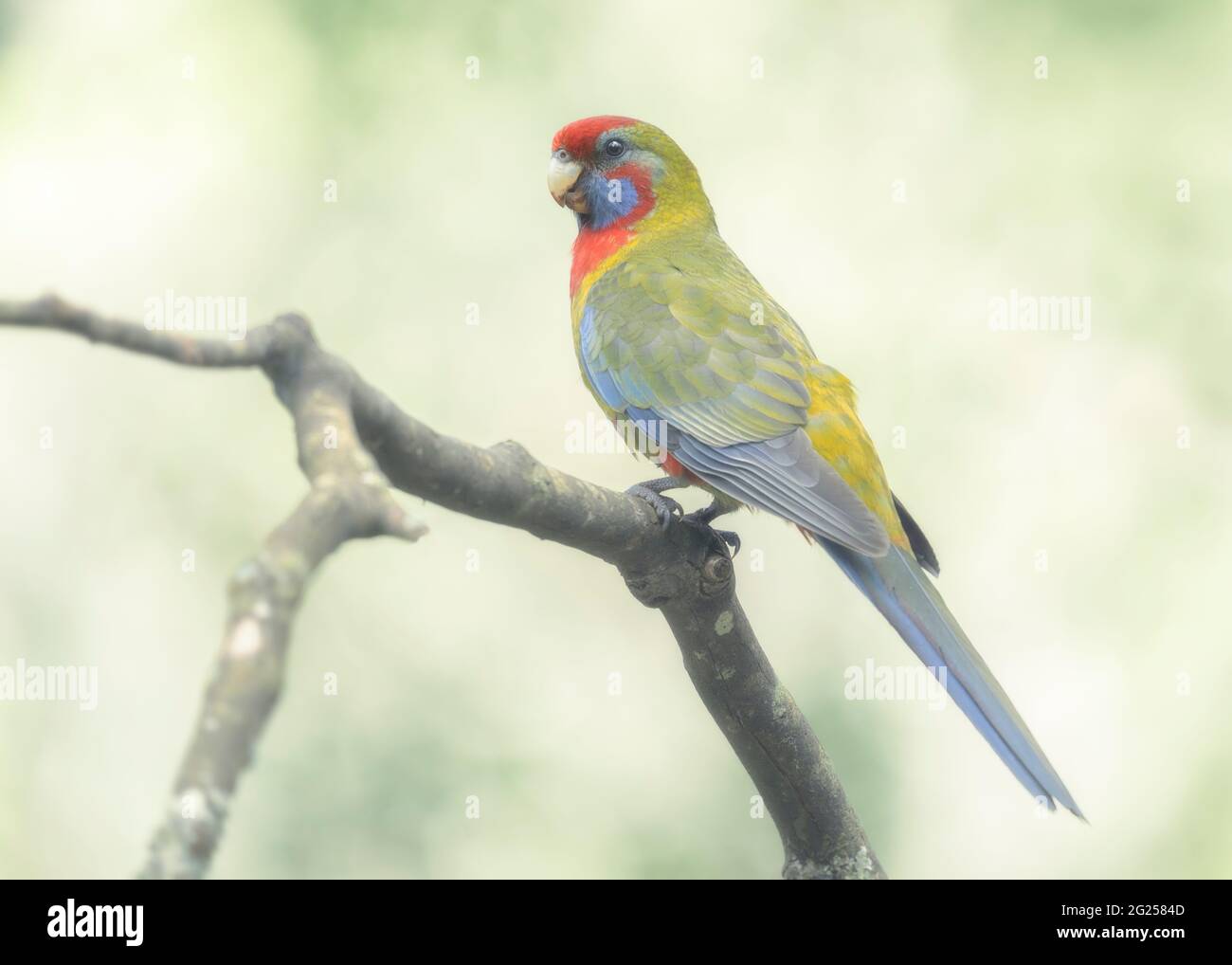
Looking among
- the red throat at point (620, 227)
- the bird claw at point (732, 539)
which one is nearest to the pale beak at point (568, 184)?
the red throat at point (620, 227)

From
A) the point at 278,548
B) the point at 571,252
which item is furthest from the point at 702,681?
the point at 571,252

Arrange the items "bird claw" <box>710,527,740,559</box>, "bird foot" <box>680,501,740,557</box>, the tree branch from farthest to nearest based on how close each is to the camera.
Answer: "bird claw" <box>710,527,740,559</box>
"bird foot" <box>680,501,740,557</box>
the tree branch

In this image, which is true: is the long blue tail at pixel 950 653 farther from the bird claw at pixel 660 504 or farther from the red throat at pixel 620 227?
the red throat at pixel 620 227

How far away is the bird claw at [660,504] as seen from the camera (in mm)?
3410

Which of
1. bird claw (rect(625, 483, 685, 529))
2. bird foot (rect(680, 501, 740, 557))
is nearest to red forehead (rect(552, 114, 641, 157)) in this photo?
bird foot (rect(680, 501, 740, 557))

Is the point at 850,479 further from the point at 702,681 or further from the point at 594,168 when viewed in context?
the point at 594,168

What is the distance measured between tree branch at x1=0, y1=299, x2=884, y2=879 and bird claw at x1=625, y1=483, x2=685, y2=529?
1.3 inches

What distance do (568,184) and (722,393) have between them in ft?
4.58

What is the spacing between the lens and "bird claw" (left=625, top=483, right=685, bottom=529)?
3.41 m

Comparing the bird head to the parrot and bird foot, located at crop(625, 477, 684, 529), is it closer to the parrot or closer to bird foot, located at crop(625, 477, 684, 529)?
the parrot

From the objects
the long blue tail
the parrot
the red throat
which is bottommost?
the long blue tail

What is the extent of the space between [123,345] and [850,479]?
2660 millimetres

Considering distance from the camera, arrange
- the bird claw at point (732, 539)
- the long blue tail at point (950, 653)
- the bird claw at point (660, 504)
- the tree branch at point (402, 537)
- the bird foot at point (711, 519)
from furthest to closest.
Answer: the bird claw at point (732, 539) → the bird foot at point (711, 519) → the bird claw at point (660, 504) → the long blue tail at point (950, 653) → the tree branch at point (402, 537)

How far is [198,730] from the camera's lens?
1.48 m
